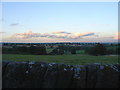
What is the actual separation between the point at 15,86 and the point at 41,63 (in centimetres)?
84

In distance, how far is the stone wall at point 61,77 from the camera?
2969 mm

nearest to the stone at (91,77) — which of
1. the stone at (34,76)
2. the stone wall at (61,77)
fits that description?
the stone wall at (61,77)

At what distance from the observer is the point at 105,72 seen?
3.02 m

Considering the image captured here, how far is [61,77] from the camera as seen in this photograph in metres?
3.01

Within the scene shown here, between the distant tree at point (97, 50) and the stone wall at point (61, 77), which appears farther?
the distant tree at point (97, 50)

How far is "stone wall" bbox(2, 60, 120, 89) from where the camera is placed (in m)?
2.97

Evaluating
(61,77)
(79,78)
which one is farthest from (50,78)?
(79,78)

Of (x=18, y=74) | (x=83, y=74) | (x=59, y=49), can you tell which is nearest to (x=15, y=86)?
(x=18, y=74)

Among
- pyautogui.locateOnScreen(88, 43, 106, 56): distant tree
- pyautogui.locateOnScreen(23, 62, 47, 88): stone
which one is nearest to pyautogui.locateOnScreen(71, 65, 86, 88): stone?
pyautogui.locateOnScreen(23, 62, 47, 88): stone

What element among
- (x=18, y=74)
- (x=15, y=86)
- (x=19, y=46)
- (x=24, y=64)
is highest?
(x=19, y=46)

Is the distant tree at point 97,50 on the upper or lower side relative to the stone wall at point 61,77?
upper

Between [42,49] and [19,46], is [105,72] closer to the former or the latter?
[42,49]

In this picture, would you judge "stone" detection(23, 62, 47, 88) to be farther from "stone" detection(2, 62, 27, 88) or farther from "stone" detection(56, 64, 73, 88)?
"stone" detection(56, 64, 73, 88)

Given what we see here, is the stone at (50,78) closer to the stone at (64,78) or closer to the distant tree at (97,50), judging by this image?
Answer: the stone at (64,78)
